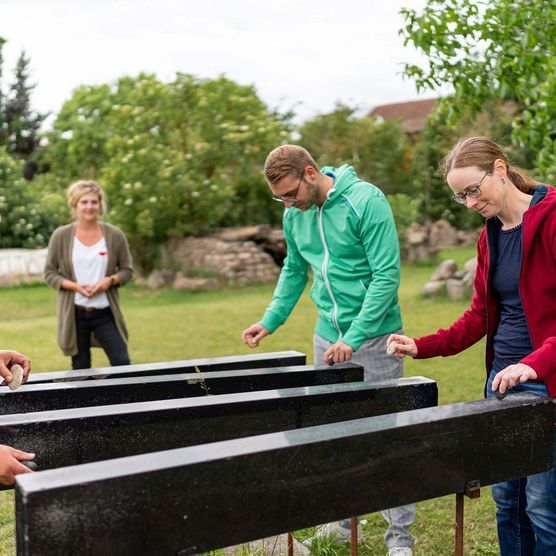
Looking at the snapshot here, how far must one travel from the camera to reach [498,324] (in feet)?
8.88

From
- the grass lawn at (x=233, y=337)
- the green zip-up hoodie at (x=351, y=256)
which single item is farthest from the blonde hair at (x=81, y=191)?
the green zip-up hoodie at (x=351, y=256)

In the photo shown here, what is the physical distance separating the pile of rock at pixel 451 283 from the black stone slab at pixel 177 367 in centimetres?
982

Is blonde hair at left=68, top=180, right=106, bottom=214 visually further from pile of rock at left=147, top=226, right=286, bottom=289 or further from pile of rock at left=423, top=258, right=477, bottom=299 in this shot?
pile of rock at left=147, top=226, right=286, bottom=289

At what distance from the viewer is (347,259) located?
3.48m

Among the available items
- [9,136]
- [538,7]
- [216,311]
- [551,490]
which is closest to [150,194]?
[216,311]

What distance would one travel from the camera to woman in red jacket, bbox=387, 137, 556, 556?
244 cm

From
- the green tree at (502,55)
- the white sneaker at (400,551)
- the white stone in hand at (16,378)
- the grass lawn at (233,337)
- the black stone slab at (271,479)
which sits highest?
the green tree at (502,55)

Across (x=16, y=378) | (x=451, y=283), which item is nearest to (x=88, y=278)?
(x=16, y=378)

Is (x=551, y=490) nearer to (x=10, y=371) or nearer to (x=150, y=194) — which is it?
(x=10, y=371)

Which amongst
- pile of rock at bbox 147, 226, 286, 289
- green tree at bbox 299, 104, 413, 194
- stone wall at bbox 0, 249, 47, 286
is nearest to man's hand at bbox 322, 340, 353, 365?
pile of rock at bbox 147, 226, 286, 289

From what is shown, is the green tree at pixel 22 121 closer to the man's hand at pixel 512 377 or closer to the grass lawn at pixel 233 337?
the grass lawn at pixel 233 337

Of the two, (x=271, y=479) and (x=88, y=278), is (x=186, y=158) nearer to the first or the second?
(x=88, y=278)

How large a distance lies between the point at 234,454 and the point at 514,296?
1.32 metres

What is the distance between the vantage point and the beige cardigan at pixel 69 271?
566cm
